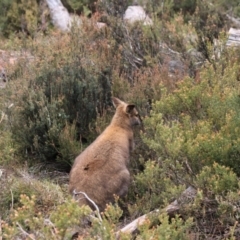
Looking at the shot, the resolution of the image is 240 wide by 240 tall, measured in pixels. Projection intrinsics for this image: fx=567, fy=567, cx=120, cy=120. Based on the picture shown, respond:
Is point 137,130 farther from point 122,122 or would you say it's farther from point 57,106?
point 57,106

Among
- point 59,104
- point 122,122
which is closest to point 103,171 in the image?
point 122,122

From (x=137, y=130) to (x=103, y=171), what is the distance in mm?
1587

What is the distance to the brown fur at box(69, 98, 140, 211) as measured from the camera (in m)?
5.51

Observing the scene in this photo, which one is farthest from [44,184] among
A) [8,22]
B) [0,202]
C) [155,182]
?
[8,22]

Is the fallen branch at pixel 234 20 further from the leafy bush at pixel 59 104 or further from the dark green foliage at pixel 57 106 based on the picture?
the dark green foliage at pixel 57 106

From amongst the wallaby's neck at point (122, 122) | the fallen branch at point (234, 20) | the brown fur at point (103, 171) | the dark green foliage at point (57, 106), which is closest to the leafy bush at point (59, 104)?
the dark green foliage at point (57, 106)

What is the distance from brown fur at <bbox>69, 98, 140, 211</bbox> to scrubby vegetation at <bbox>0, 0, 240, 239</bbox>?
0.21 meters

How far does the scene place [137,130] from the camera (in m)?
7.12

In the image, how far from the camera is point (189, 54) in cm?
919

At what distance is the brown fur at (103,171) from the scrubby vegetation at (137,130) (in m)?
0.21

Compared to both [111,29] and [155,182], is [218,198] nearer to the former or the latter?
[155,182]

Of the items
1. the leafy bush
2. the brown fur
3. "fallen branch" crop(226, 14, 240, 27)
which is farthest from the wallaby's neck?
"fallen branch" crop(226, 14, 240, 27)

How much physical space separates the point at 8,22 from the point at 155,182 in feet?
36.5

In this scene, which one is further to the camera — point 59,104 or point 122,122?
point 59,104
